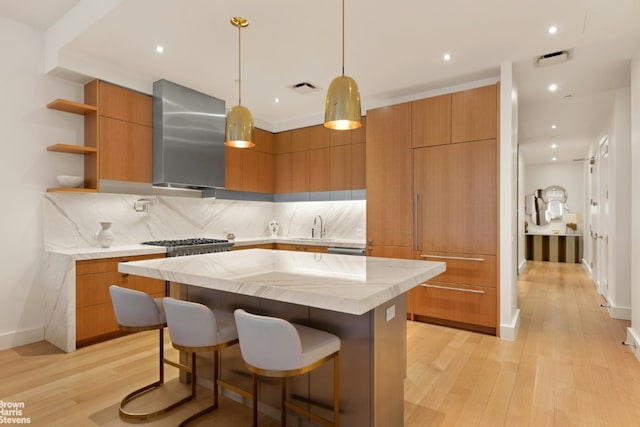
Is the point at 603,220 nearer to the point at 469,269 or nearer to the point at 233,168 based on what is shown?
the point at 469,269

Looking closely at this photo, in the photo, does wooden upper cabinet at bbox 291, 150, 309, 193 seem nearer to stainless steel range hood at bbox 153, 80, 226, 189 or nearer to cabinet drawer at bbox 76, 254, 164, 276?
stainless steel range hood at bbox 153, 80, 226, 189

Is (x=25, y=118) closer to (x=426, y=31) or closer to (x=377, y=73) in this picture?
(x=377, y=73)

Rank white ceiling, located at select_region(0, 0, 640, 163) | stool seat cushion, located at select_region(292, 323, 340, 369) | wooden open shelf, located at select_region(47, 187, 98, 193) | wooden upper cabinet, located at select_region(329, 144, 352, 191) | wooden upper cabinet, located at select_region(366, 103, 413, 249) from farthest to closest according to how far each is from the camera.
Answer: wooden upper cabinet, located at select_region(329, 144, 352, 191) < wooden upper cabinet, located at select_region(366, 103, 413, 249) < wooden open shelf, located at select_region(47, 187, 98, 193) < white ceiling, located at select_region(0, 0, 640, 163) < stool seat cushion, located at select_region(292, 323, 340, 369)

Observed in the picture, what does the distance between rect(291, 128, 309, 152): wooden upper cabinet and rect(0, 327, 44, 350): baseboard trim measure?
3.98 meters

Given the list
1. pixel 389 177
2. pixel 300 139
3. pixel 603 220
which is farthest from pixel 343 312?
pixel 603 220

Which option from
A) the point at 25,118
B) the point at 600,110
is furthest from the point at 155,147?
the point at 600,110

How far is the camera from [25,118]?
3.48 meters

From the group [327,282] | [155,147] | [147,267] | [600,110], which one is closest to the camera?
[327,282]

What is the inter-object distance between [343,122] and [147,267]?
149 cm

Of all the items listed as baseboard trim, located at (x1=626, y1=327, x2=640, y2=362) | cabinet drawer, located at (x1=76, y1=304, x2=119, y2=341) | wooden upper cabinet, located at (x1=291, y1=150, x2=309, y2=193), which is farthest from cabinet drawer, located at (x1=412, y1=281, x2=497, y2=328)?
cabinet drawer, located at (x1=76, y1=304, x2=119, y2=341)

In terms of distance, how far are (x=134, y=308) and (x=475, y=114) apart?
12.0ft

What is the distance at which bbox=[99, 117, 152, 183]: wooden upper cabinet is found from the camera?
3.75 metres

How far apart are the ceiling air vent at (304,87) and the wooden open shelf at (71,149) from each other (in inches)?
91.9

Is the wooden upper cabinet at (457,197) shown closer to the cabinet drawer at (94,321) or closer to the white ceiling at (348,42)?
the white ceiling at (348,42)
